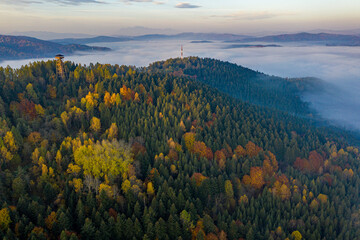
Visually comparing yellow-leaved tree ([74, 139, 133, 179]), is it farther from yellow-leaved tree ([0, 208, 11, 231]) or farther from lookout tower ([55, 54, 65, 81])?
lookout tower ([55, 54, 65, 81])

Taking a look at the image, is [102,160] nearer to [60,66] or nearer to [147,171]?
[147,171]

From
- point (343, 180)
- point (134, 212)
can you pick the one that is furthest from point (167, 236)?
point (343, 180)

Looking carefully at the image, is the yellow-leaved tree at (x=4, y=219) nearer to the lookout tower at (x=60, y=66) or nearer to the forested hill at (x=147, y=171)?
the forested hill at (x=147, y=171)

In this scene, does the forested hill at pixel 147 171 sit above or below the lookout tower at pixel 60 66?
below

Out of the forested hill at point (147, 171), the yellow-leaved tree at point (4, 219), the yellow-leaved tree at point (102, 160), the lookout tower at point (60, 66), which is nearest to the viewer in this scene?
the yellow-leaved tree at point (4, 219)

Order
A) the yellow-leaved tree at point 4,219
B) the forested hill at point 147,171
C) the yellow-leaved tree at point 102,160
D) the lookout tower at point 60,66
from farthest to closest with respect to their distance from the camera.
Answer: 1. the lookout tower at point 60,66
2. the yellow-leaved tree at point 102,160
3. the forested hill at point 147,171
4. the yellow-leaved tree at point 4,219

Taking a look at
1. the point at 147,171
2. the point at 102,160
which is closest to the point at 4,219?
the point at 102,160

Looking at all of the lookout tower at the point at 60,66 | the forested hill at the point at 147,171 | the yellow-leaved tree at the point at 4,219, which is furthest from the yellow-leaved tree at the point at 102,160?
the lookout tower at the point at 60,66

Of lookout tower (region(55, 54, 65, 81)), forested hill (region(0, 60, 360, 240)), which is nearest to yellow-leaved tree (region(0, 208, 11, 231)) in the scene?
forested hill (region(0, 60, 360, 240))

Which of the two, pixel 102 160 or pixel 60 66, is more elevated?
pixel 60 66

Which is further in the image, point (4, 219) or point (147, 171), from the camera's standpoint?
point (147, 171)
